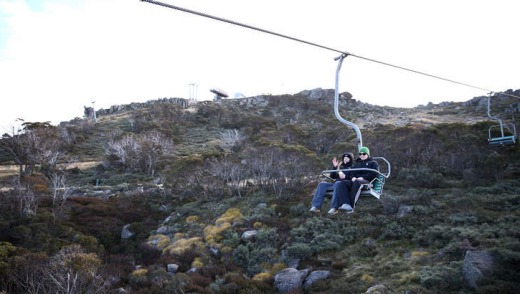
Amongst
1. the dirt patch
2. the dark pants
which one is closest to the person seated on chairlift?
the dark pants

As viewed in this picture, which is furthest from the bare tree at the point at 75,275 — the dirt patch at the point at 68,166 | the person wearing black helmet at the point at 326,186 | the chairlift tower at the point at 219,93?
the chairlift tower at the point at 219,93

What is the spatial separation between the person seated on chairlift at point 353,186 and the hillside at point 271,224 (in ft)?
19.6

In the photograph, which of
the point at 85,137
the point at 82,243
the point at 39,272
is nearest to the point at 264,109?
the point at 85,137

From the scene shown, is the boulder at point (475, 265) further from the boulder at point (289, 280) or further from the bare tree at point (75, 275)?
the bare tree at point (75, 275)

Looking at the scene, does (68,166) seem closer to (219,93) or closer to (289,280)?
(289,280)

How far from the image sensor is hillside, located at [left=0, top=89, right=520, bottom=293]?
13.3 meters

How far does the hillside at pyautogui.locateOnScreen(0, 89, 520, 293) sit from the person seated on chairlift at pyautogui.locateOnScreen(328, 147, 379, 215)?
597 centimetres

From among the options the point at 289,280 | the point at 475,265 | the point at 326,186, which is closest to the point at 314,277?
the point at 289,280

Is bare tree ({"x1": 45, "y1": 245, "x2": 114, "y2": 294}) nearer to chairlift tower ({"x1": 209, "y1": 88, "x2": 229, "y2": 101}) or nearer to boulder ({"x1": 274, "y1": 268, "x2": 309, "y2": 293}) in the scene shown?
boulder ({"x1": 274, "y1": 268, "x2": 309, "y2": 293})

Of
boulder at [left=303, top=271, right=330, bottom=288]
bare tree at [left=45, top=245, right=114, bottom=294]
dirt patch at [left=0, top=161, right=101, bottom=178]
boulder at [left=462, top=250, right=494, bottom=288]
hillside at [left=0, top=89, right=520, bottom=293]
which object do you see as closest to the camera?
boulder at [left=462, top=250, right=494, bottom=288]

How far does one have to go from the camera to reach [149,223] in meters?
22.4

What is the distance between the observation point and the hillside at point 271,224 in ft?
43.6

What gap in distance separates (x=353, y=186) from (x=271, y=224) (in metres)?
12.3

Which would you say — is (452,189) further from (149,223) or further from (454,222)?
(149,223)
